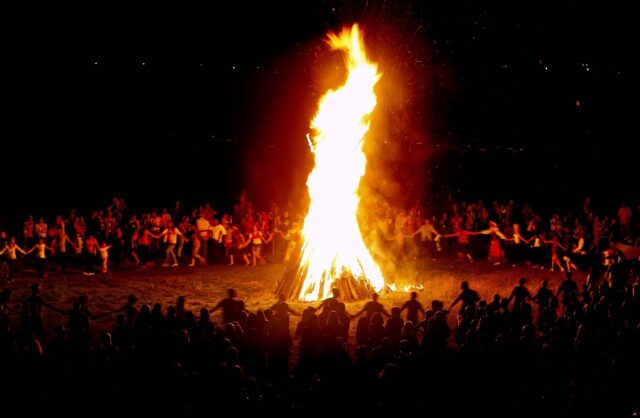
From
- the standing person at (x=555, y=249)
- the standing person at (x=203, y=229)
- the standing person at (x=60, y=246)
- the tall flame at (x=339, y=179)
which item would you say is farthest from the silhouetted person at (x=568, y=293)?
the standing person at (x=60, y=246)

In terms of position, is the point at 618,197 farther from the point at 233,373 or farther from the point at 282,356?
the point at 233,373

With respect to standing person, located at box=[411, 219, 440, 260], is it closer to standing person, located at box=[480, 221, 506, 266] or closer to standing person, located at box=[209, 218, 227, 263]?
standing person, located at box=[480, 221, 506, 266]

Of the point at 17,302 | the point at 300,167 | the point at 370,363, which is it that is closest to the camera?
the point at 370,363

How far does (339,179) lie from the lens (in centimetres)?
1605

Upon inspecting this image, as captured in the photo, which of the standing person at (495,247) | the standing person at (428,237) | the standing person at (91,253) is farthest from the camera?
the standing person at (428,237)

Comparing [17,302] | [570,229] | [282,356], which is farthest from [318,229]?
[570,229]

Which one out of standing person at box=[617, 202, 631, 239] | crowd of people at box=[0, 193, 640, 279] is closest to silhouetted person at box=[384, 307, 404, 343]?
crowd of people at box=[0, 193, 640, 279]

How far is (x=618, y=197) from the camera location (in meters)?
30.1

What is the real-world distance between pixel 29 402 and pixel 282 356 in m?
3.64

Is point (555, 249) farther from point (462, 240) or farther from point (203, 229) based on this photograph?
point (203, 229)

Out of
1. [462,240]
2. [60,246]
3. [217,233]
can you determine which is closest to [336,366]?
[217,233]

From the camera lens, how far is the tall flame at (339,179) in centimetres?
1537

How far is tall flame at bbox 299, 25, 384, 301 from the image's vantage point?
15367mm

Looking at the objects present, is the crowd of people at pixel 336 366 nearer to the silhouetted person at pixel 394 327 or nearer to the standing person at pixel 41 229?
the silhouetted person at pixel 394 327
